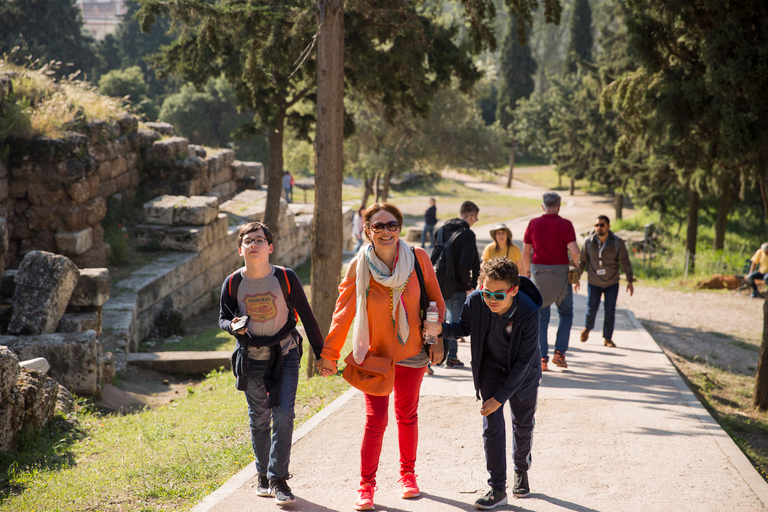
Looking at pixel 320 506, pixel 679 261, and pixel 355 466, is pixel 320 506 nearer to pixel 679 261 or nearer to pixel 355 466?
pixel 355 466

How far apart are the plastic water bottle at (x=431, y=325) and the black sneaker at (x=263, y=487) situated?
1387mm

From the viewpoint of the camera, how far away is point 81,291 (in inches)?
318

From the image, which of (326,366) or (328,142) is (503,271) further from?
(328,142)

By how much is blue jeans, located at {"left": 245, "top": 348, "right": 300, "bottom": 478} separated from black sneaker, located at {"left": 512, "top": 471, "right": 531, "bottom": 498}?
4.78 ft

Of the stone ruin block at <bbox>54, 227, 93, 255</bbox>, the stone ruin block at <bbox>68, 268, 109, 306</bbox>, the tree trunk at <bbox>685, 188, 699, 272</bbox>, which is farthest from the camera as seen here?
the tree trunk at <bbox>685, 188, 699, 272</bbox>

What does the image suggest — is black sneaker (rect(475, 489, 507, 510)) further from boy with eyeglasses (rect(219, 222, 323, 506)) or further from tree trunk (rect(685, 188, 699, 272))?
tree trunk (rect(685, 188, 699, 272))

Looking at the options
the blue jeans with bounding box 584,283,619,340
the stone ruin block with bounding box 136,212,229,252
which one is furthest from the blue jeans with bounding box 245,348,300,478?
the stone ruin block with bounding box 136,212,229,252

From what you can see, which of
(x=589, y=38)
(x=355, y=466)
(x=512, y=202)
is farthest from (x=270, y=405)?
(x=589, y=38)

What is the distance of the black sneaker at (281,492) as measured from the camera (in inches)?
150

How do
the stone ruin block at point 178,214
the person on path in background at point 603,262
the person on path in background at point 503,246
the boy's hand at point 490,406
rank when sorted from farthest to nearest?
the stone ruin block at point 178,214 → the person on path in background at point 603,262 → the person on path in background at point 503,246 → the boy's hand at point 490,406

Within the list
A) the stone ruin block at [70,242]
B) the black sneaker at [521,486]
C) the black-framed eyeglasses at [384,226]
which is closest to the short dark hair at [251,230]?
the black-framed eyeglasses at [384,226]

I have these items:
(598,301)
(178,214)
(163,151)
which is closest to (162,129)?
(163,151)

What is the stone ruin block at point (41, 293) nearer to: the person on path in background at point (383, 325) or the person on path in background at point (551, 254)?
the person on path in background at point (383, 325)

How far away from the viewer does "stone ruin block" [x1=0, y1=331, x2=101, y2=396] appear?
670cm
